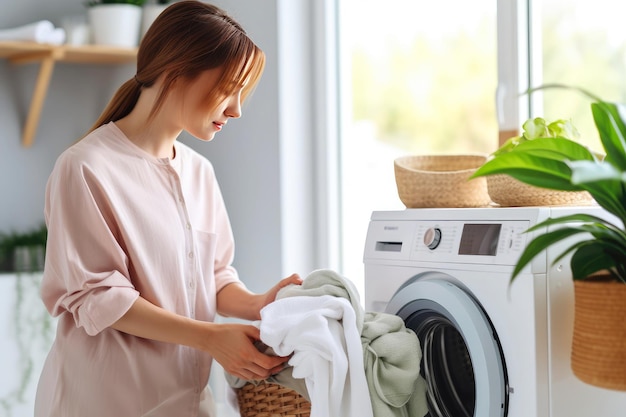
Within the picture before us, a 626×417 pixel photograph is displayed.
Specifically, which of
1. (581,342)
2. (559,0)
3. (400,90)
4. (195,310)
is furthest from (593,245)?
(400,90)

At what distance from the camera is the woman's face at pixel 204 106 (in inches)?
65.6

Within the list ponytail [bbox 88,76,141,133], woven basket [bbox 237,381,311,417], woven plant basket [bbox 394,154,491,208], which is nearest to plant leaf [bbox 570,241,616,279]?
woven plant basket [bbox 394,154,491,208]

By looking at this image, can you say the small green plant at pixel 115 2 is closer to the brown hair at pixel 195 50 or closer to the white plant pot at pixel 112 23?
the white plant pot at pixel 112 23

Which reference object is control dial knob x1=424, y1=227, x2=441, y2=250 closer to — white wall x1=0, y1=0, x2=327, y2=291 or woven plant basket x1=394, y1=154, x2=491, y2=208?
woven plant basket x1=394, y1=154, x2=491, y2=208

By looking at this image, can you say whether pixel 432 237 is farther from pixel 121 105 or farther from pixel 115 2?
pixel 115 2

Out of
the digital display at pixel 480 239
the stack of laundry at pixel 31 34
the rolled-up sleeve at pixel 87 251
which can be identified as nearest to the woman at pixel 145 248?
the rolled-up sleeve at pixel 87 251

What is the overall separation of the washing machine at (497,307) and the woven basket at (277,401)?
30 cm

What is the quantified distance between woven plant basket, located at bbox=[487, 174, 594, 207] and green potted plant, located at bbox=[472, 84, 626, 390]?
0.37 meters

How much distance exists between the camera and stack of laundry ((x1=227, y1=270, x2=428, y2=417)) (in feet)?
4.88

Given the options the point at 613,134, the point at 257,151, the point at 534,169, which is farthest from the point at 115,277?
the point at 257,151

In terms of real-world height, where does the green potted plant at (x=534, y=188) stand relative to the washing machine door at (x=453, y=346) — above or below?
above

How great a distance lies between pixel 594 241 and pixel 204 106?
2.74 ft

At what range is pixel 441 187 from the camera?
1.83m

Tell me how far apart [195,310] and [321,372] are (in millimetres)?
433
